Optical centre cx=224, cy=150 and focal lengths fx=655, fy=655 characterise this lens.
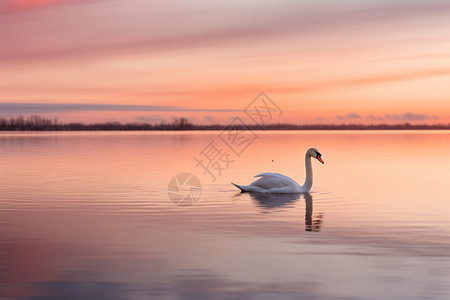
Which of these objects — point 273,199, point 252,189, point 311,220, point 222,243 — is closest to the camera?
point 222,243

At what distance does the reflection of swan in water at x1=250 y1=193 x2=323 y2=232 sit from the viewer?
609 inches

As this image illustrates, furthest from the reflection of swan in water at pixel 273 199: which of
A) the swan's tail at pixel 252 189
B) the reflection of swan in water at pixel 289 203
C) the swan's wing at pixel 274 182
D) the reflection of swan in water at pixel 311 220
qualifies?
the reflection of swan in water at pixel 311 220

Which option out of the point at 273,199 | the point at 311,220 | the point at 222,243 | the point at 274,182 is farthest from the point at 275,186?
the point at 222,243

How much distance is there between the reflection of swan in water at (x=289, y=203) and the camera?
50.7 feet

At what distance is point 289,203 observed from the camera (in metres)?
19.7

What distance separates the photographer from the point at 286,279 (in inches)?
398

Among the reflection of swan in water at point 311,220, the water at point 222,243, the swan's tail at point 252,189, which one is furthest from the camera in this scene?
the swan's tail at point 252,189

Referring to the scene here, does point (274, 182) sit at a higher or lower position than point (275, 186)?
higher

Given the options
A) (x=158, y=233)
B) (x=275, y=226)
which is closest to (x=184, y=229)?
(x=158, y=233)

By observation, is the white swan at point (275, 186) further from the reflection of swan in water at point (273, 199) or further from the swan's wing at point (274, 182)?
the reflection of swan in water at point (273, 199)

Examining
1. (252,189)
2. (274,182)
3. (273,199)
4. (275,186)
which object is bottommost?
(273,199)

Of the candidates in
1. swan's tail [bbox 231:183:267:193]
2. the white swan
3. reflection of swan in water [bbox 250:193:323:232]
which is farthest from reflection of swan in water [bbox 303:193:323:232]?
swan's tail [bbox 231:183:267:193]

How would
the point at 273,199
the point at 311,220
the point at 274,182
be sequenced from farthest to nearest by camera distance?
the point at 274,182 → the point at 273,199 → the point at 311,220

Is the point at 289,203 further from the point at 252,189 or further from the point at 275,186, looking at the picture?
the point at 252,189
